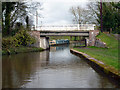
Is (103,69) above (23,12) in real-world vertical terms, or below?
below

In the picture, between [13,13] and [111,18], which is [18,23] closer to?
[13,13]

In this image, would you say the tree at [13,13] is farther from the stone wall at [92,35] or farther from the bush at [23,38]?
the stone wall at [92,35]

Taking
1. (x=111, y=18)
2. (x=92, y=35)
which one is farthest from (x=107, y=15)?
(x=92, y=35)

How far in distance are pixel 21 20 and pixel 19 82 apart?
28130 millimetres

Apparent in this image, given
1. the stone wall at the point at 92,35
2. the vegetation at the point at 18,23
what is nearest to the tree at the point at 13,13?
the vegetation at the point at 18,23

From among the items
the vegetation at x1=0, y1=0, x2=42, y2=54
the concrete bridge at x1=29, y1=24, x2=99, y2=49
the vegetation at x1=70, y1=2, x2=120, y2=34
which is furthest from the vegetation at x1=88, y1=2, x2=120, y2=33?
the vegetation at x1=0, y1=0, x2=42, y2=54

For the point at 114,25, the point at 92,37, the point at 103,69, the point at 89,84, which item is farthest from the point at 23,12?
the point at 89,84

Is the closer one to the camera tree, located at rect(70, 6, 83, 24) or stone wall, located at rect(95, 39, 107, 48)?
stone wall, located at rect(95, 39, 107, 48)

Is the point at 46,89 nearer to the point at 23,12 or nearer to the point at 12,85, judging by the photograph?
the point at 12,85

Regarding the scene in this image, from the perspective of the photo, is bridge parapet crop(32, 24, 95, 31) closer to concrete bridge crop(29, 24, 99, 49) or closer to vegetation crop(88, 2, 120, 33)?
concrete bridge crop(29, 24, 99, 49)

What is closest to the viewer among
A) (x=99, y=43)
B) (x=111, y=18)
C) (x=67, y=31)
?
(x=99, y=43)

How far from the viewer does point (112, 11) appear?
42.7 meters

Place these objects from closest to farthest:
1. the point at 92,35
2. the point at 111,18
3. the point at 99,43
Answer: the point at 99,43, the point at 92,35, the point at 111,18

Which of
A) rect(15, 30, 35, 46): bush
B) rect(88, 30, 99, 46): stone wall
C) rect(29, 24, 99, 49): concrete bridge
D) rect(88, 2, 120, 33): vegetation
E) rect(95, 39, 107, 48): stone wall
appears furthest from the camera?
rect(88, 2, 120, 33): vegetation
